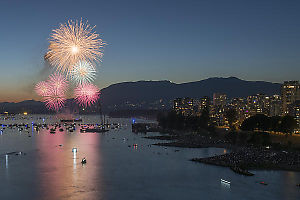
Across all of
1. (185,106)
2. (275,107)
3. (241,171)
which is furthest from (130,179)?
(185,106)

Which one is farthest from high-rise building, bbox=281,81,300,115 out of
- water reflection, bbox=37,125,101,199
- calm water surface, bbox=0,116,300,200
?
water reflection, bbox=37,125,101,199

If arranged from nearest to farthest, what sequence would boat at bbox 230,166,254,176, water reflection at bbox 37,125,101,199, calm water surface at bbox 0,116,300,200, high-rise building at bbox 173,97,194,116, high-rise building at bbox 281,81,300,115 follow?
calm water surface at bbox 0,116,300,200, water reflection at bbox 37,125,101,199, boat at bbox 230,166,254,176, high-rise building at bbox 281,81,300,115, high-rise building at bbox 173,97,194,116

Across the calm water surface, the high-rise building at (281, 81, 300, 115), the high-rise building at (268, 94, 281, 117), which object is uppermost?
the high-rise building at (281, 81, 300, 115)

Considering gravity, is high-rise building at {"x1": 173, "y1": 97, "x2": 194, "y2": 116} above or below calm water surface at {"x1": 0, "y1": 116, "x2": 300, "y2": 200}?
above

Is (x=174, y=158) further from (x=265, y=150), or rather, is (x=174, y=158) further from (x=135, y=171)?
(x=265, y=150)

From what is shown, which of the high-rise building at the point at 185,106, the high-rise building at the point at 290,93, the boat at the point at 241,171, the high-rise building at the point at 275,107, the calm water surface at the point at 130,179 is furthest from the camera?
the high-rise building at the point at 185,106

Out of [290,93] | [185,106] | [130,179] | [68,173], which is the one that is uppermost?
[290,93]

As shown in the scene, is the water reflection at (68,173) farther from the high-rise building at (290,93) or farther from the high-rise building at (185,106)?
the high-rise building at (185,106)

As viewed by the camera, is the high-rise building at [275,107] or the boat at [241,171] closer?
the boat at [241,171]

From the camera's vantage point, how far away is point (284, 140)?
1857 inches

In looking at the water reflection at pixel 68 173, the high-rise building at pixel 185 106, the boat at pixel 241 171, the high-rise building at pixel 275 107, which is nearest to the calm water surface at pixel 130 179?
the water reflection at pixel 68 173

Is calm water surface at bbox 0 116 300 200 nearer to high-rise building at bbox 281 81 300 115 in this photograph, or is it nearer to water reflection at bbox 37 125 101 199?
water reflection at bbox 37 125 101 199

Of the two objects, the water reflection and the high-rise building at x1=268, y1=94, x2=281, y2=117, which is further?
the high-rise building at x1=268, y1=94, x2=281, y2=117

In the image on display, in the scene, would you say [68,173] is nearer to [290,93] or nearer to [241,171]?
[241,171]
